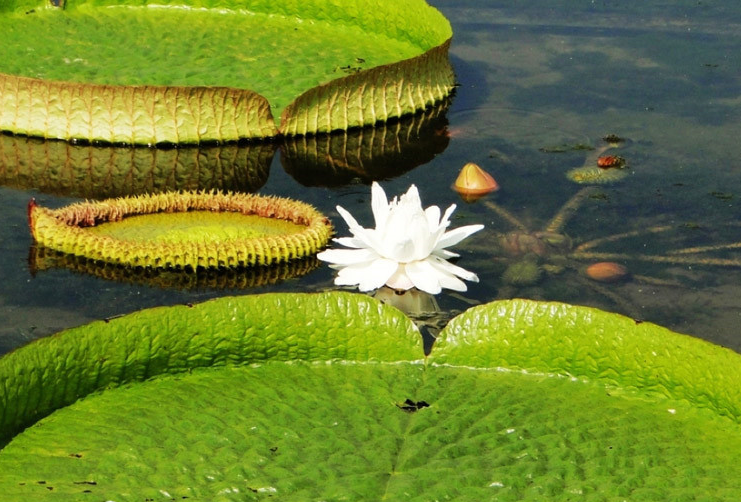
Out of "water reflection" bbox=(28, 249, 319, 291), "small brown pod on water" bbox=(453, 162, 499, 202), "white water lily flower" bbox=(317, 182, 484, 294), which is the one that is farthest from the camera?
"small brown pod on water" bbox=(453, 162, 499, 202)

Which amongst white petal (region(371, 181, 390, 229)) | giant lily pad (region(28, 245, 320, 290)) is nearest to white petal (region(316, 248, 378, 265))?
white petal (region(371, 181, 390, 229))

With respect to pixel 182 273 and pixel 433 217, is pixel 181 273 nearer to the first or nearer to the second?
pixel 182 273

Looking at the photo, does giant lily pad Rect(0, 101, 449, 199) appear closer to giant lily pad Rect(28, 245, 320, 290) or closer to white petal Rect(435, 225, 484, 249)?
giant lily pad Rect(28, 245, 320, 290)

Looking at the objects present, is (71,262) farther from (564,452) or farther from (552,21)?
(552,21)

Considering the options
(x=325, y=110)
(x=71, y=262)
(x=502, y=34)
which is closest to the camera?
(x=71, y=262)

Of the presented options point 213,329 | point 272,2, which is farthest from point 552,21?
point 213,329

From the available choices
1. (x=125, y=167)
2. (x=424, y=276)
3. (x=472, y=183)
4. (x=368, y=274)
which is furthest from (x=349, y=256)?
(x=125, y=167)
